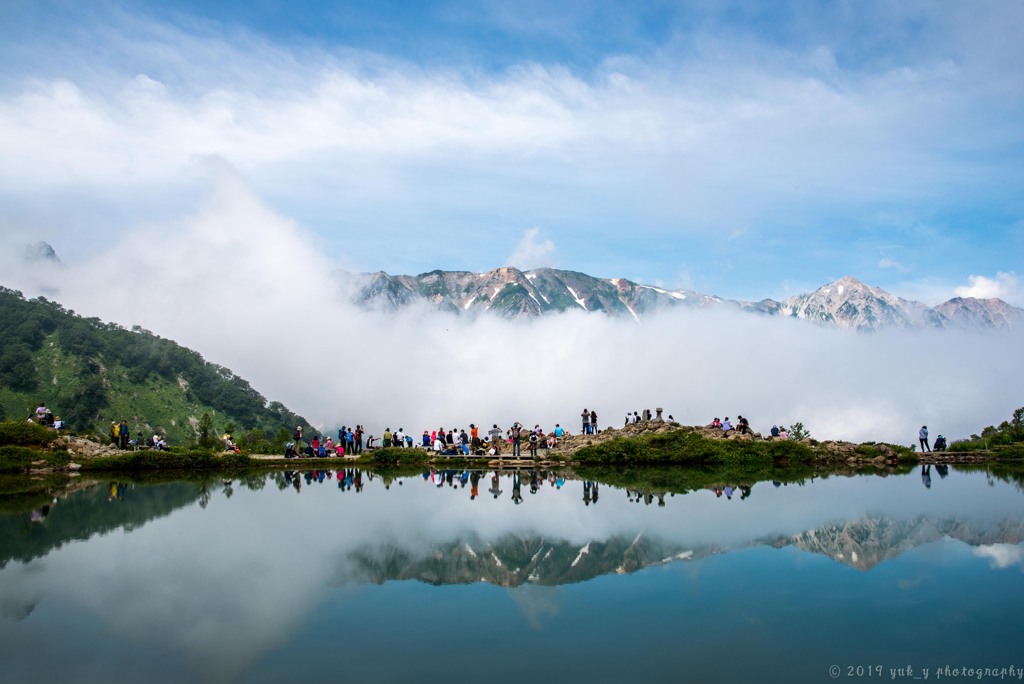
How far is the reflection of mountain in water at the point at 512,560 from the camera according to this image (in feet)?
62.2

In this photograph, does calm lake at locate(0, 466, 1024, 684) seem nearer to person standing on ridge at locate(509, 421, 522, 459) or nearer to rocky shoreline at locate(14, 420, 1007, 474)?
rocky shoreline at locate(14, 420, 1007, 474)

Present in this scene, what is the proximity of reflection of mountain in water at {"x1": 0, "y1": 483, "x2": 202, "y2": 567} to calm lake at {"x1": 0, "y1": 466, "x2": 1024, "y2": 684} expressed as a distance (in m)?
0.19

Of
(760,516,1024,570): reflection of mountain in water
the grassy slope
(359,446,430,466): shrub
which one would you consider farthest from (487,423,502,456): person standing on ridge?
the grassy slope

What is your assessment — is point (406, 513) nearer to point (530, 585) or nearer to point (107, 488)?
point (530, 585)

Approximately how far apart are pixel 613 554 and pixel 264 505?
1737cm

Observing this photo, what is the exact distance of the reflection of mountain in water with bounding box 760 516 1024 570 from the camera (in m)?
20.9

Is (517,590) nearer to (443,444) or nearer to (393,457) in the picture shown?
(393,457)

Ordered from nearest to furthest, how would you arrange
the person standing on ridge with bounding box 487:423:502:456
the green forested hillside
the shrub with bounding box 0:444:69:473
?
the shrub with bounding box 0:444:69:473
the person standing on ridge with bounding box 487:423:502:456
the green forested hillside

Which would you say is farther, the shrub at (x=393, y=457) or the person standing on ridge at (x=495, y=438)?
the person standing on ridge at (x=495, y=438)

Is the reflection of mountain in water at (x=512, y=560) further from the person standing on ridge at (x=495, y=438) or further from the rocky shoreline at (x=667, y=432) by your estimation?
the person standing on ridge at (x=495, y=438)

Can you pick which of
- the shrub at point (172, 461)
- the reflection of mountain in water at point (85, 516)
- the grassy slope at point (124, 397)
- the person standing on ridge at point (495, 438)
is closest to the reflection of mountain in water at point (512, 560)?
the reflection of mountain in water at point (85, 516)

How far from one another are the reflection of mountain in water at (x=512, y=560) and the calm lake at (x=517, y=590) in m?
0.10

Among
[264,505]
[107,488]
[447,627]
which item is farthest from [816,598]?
[107,488]

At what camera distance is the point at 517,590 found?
17766 mm
